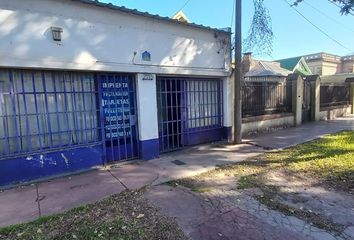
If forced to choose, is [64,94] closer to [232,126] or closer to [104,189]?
[104,189]

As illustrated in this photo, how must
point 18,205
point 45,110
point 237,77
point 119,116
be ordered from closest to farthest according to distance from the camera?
1. point 18,205
2. point 45,110
3. point 119,116
4. point 237,77

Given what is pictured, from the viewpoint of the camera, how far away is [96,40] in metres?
5.97

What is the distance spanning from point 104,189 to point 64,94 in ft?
7.81

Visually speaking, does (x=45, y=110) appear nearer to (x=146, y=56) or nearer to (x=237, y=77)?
(x=146, y=56)

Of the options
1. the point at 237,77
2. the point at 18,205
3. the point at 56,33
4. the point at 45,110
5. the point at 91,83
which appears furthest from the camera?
the point at 237,77

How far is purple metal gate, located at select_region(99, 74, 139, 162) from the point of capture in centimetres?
641

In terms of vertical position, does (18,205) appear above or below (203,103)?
below

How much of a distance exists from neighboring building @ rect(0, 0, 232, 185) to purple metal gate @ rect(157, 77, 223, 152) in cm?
3

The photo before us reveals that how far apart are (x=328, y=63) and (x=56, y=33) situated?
50.7 meters

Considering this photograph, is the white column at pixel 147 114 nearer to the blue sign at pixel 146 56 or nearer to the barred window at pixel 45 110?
the blue sign at pixel 146 56

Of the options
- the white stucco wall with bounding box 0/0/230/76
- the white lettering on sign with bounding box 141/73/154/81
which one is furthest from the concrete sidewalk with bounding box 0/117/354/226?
the white stucco wall with bounding box 0/0/230/76

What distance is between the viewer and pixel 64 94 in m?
5.85

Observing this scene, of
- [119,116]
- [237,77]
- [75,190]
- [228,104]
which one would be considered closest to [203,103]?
[228,104]

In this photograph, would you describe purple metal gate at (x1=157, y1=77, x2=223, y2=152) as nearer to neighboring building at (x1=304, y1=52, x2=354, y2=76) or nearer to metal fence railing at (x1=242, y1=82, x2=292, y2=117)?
metal fence railing at (x1=242, y1=82, x2=292, y2=117)
